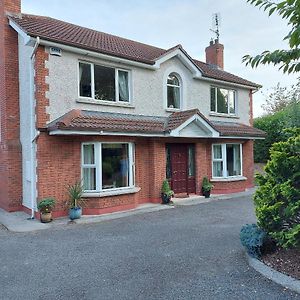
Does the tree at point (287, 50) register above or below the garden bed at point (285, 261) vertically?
above

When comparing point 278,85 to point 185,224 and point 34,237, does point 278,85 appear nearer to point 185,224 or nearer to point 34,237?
point 185,224

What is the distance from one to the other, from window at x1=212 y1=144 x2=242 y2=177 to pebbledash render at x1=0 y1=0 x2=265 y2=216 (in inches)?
39.7

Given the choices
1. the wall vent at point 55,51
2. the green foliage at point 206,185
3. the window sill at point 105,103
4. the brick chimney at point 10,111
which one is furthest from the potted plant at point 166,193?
the wall vent at point 55,51

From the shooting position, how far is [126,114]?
12047 millimetres

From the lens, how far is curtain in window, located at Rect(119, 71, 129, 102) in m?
12.1

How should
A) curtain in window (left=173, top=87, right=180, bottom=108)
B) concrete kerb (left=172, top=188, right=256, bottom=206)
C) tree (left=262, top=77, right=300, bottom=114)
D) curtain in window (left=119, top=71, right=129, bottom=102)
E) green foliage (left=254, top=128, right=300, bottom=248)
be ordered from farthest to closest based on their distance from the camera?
tree (left=262, top=77, right=300, bottom=114)
curtain in window (left=173, top=87, right=180, bottom=108)
concrete kerb (left=172, top=188, right=256, bottom=206)
curtain in window (left=119, top=71, right=129, bottom=102)
green foliage (left=254, top=128, right=300, bottom=248)

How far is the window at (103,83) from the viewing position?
11.0 meters

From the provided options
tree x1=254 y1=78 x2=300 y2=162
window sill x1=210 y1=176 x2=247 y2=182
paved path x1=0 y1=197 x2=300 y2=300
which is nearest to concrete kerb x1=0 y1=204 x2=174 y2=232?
paved path x1=0 y1=197 x2=300 y2=300

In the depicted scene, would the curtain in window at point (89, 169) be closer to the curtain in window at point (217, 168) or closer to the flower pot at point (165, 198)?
the flower pot at point (165, 198)

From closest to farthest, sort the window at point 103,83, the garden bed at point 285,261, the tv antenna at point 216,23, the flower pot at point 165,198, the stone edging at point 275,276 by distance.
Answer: the stone edging at point 275,276 → the garden bed at point 285,261 → the window at point 103,83 → the flower pot at point 165,198 → the tv antenna at point 216,23

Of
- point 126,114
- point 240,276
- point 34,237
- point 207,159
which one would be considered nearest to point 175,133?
point 126,114

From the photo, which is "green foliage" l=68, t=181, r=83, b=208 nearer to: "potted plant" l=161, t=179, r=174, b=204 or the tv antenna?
"potted plant" l=161, t=179, r=174, b=204

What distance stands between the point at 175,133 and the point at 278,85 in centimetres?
3212

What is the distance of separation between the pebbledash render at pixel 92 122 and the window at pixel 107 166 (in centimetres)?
4
